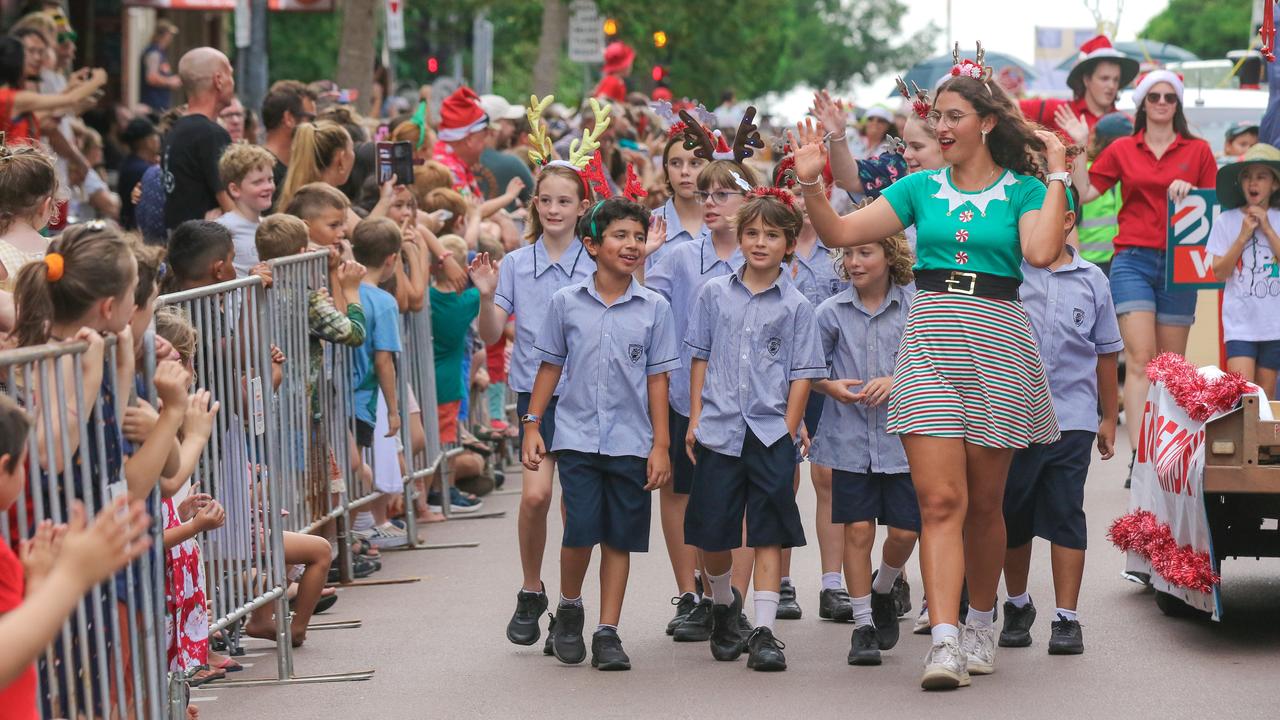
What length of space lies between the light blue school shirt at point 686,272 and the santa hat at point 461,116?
5392 millimetres

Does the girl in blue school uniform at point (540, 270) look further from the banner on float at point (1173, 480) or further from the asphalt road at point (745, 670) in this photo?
the banner on float at point (1173, 480)

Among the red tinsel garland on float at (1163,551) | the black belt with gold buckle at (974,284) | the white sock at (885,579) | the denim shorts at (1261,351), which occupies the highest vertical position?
the black belt with gold buckle at (974,284)

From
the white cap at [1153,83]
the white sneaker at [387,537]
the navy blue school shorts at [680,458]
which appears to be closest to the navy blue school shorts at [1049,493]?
the navy blue school shorts at [680,458]

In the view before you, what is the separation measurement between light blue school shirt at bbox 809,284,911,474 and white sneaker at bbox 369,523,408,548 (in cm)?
332

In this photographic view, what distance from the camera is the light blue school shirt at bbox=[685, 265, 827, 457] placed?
786 cm

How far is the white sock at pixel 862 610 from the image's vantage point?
782 cm

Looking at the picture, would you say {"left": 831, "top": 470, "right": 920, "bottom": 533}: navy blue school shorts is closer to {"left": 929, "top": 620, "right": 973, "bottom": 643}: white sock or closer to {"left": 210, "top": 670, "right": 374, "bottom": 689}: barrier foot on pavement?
{"left": 929, "top": 620, "right": 973, "bottom": 643}: white sock

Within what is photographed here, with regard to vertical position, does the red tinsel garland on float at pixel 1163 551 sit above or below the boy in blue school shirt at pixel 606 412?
below

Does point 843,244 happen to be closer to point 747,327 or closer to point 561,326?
point 747,327

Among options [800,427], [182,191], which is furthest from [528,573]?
[182,191]

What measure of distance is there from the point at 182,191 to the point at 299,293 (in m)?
2.12

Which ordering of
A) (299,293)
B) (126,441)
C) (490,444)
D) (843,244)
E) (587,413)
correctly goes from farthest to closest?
(490,444) < (299,293) < (587,413) < (843,244) < (126,441)

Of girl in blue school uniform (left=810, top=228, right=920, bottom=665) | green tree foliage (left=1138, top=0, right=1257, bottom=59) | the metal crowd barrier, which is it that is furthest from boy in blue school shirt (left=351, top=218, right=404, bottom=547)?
green tree foliage (left=1138, top=0, right=1257, bottom=59)

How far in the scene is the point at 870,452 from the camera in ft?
26.8
